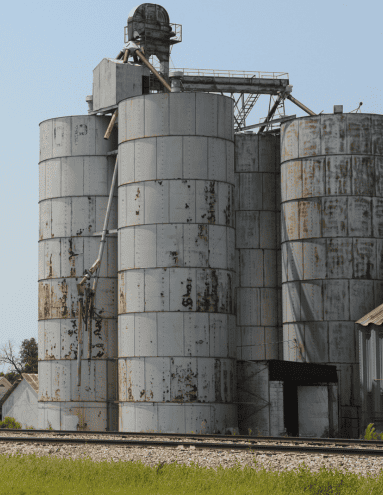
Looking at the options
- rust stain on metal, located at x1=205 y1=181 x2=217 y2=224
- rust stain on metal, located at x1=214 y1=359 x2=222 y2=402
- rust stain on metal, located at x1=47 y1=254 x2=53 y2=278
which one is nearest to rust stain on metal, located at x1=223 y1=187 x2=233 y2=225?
rust stain on metal, located at x1=205 y1=181 x2=217 y2=224

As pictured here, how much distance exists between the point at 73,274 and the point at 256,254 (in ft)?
28.2

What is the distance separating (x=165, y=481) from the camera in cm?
1499

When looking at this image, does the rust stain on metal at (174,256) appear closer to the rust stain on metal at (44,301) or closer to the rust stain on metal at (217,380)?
the rust stain on metal at (217,380)

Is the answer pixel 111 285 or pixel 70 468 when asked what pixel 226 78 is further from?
pixel 70 468

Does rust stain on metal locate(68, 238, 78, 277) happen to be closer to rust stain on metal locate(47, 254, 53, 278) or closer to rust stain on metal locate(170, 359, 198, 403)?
rust stain on metal locate(47, 254, 53, 278)

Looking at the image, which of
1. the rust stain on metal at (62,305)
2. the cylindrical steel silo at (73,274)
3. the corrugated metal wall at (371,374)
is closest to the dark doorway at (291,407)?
the corrugated metal wall at (371,374)

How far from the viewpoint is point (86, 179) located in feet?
130

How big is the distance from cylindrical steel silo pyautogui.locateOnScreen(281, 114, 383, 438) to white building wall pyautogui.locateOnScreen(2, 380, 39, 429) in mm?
20135

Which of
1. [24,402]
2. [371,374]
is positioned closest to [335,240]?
[371,374]

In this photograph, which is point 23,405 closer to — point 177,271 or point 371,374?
point 177,271

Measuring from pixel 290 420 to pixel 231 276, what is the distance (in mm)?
6260

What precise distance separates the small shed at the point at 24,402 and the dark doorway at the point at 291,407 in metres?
20.3

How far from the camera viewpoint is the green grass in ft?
46.3

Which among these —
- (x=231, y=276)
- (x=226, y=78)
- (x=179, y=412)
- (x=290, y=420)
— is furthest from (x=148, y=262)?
(x=226, y=78)
